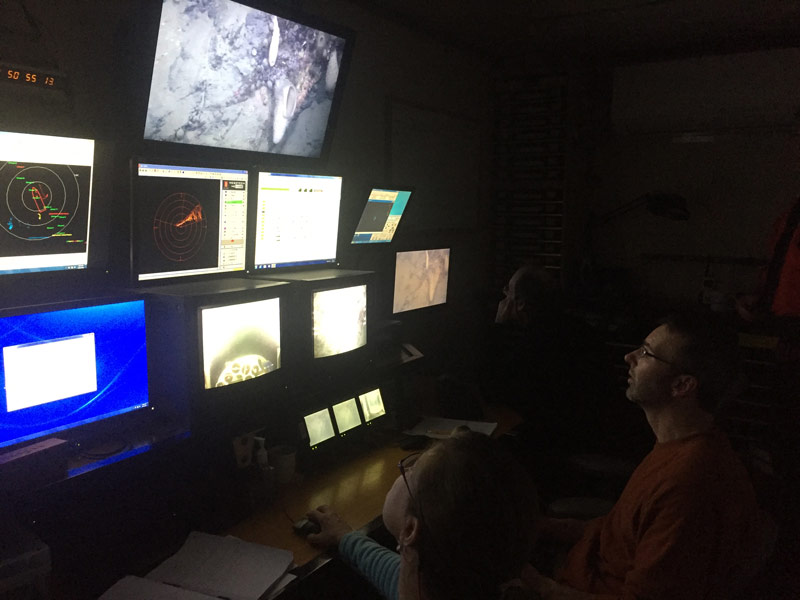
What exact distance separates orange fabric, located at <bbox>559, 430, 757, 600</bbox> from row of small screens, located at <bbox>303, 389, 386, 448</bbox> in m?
1.07

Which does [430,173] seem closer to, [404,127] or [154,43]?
[404,127]

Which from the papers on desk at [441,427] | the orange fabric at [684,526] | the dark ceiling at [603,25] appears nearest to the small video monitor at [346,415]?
the papers on desk at [441,427]

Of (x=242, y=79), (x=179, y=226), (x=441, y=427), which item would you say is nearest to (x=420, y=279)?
(x=441, y=427)

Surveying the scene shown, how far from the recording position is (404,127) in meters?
3.53

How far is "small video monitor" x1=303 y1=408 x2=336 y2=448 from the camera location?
2.25m

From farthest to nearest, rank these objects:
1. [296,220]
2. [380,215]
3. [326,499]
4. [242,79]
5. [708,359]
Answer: [380,215] < [296,220] < [242,79] < [326,499] < [708,359]

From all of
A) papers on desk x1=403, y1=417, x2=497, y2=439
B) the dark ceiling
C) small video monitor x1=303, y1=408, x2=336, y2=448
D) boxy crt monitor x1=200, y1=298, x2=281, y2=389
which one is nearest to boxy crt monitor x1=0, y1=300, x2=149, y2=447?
boxy crt monitor x1=200, y1=298, x2=281, y2=389

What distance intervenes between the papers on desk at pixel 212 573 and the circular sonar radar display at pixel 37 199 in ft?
3.09

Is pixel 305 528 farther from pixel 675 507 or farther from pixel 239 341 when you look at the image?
pixel 675 507

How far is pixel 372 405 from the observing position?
8.45ft

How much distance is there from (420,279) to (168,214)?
1.54 m

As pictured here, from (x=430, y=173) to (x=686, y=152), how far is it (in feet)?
6.66

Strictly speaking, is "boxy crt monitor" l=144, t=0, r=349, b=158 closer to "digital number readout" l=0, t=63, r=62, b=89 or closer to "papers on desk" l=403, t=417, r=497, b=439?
"digital number readout" l=0, t=63, r=62, b=89

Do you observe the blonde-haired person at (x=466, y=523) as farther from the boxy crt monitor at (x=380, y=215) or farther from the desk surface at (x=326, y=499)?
the boxy crt monitor at (x=380, y=215)
